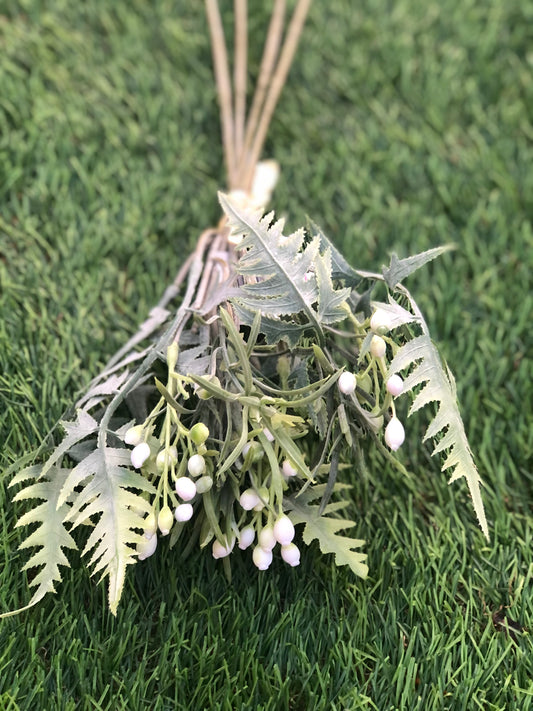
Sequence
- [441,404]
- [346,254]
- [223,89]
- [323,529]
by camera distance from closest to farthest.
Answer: [441,404] < [323,529] < [346,254] < [223,89]

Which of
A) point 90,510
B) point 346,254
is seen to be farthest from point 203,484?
point 346,254

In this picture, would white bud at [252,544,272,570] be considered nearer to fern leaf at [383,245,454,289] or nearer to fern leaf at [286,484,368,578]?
fern leaf at [286,484,368,578]

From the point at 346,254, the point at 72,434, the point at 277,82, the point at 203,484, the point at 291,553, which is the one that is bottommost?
the point at 291,553

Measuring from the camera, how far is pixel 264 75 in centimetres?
157

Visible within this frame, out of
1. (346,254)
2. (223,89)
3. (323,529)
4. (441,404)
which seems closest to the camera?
(441,404)

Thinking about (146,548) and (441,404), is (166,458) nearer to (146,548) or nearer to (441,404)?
(146,548)

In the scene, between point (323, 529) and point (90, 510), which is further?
point (323, 529)

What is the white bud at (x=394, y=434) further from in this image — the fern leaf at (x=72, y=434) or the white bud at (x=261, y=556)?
the fern leaf at (x=72, y=434)

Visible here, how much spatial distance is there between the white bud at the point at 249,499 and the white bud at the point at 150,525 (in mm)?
107

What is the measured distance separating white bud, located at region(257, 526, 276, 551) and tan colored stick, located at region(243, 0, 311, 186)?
80 cm

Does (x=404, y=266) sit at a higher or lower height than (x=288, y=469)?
higher

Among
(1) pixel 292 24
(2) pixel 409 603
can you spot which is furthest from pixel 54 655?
(1) pixel 292 24

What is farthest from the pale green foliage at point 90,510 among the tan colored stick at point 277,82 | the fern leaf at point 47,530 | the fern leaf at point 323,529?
the tan colored stick at point 277,82

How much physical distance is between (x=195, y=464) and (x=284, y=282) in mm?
247
